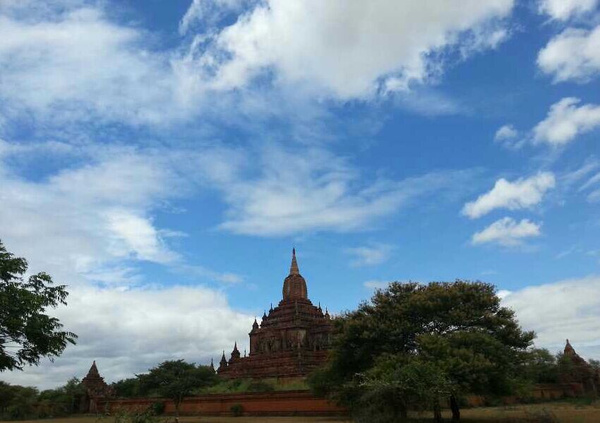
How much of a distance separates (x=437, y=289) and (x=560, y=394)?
34562 mm

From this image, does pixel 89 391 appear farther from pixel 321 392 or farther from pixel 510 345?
pixel 510 345

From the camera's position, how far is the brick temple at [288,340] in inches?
2329

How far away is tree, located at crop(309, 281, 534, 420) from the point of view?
2425cm

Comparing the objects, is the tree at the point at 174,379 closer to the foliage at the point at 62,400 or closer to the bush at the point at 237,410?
the bush at the point at 237,410

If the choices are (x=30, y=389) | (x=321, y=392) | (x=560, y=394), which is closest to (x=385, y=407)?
(x=321, y=392)

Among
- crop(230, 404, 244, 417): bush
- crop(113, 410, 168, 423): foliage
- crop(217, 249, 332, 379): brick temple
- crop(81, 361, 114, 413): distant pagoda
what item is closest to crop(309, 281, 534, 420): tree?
crop(113, 410, 168, 423): foliage

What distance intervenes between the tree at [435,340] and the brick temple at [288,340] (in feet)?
85.8

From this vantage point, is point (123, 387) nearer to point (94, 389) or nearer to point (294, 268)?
point (94, 389)

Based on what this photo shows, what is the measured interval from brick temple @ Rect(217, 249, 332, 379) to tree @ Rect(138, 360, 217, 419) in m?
15.6

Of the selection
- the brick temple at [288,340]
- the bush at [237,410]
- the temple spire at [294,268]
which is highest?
the temple spire at [294,268]

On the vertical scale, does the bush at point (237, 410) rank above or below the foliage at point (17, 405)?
below

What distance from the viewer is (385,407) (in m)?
19.9

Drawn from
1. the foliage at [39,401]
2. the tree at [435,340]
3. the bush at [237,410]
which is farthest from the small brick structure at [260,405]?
the foliage at [39,401]

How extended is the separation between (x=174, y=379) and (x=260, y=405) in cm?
756
